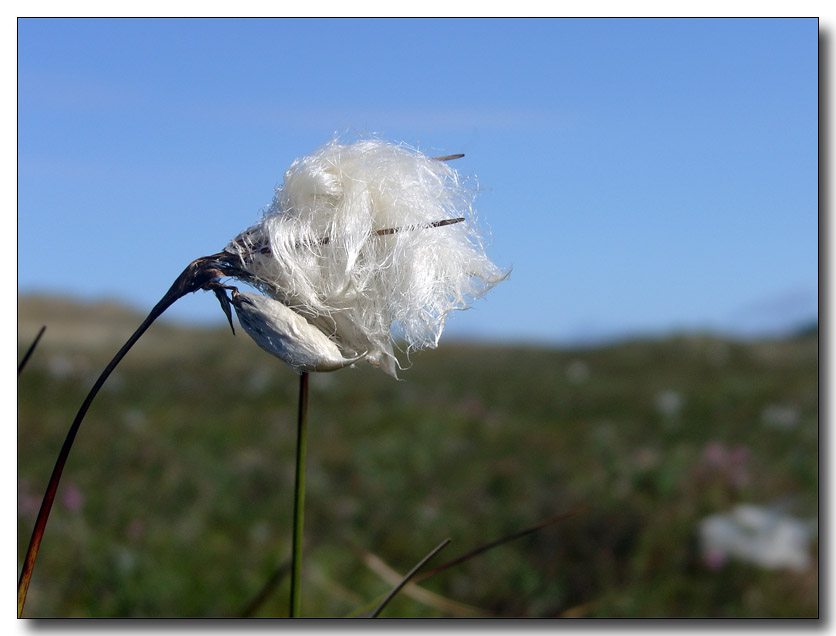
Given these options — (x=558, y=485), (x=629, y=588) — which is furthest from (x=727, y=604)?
(x=558, y=485)

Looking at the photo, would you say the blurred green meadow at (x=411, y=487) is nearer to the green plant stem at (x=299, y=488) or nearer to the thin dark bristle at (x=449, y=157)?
the green plant stem at (x=299, y=488)

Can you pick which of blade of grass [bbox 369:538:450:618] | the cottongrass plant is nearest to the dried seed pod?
the cottongrass plant

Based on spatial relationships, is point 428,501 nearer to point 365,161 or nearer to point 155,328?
point 365,161

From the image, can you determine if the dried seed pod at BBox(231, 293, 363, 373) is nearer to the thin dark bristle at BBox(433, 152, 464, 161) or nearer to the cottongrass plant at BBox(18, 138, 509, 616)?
the cottongrass plant at BBox(18, 138, 509, 616)

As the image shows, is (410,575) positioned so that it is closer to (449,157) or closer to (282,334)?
(282,334)

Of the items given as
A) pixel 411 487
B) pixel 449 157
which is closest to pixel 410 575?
pixel 449 157

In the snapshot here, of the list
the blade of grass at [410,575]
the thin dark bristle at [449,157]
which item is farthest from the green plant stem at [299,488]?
the thin dark bristle at [449,157]
